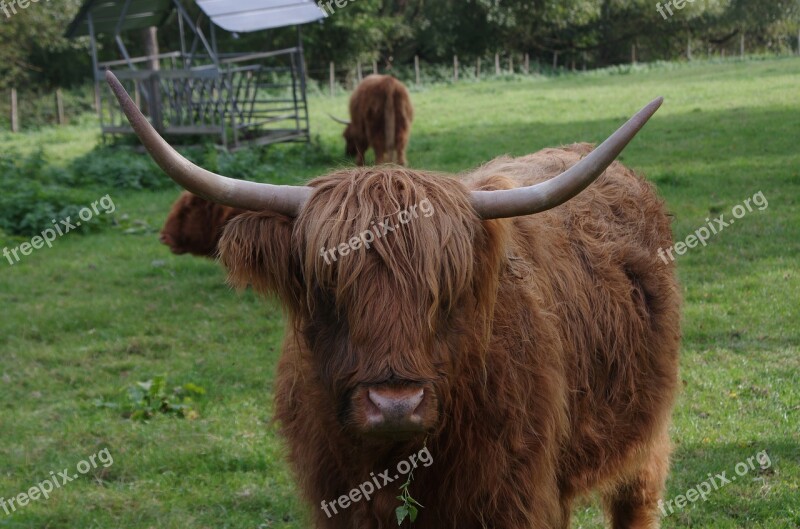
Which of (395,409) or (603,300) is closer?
(395,409)

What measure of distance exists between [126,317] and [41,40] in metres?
27.3

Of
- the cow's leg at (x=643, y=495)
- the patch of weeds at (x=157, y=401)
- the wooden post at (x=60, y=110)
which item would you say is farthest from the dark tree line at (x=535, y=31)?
the cow's leg at (x=643, y=495)

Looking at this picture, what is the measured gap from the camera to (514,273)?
2939 mm

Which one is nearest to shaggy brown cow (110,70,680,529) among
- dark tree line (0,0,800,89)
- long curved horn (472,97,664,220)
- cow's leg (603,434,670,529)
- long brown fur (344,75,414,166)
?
long curved horn (472,97,664,220)

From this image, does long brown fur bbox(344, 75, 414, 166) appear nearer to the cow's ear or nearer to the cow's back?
the cow's back

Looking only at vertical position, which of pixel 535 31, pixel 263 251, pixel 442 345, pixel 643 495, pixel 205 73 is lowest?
pixel 643 495

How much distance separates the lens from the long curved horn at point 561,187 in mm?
2357

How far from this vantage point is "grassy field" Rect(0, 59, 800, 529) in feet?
14.3

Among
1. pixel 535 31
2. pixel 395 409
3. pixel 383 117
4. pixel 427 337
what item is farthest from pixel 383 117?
pixel 535 31

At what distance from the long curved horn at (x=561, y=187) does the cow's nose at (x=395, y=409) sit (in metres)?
0.63

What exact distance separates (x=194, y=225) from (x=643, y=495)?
5156 mm

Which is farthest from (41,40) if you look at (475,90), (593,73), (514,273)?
(514,273)

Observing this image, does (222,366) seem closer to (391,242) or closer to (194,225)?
(194,225)

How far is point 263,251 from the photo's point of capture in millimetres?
2607
